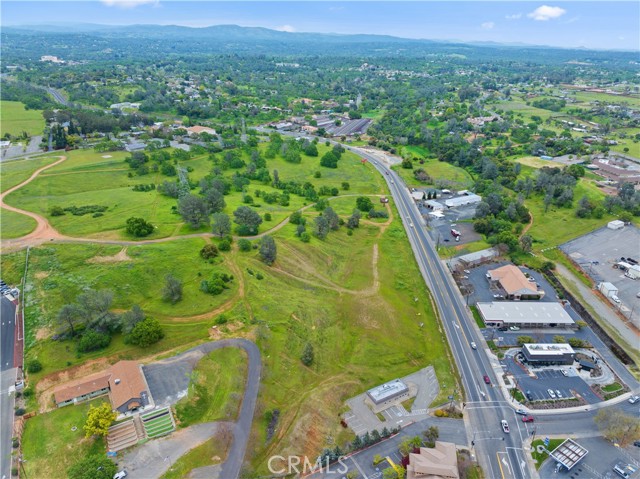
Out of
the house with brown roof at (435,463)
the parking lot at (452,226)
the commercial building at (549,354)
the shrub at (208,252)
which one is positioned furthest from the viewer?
the parking lot at (452,226)

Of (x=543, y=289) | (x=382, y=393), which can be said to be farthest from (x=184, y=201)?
(x=543, y=289)

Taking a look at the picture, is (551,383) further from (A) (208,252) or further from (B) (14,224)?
(B) (14,224)

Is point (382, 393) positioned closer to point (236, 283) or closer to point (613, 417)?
point (613, 417)

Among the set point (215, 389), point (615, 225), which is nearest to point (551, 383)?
point (215, 389)

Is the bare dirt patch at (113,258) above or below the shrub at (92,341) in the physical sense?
above

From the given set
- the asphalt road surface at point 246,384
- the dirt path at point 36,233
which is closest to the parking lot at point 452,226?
the asphalt road surface at point 246,384

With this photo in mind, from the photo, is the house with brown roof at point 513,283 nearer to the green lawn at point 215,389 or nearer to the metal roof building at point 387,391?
the metal roof building at point 387,391

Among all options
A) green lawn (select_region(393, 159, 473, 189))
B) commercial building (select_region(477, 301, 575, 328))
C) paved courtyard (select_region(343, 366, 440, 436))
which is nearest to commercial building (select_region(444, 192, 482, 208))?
green lawn (select_region(393, 159, 473, 189))
